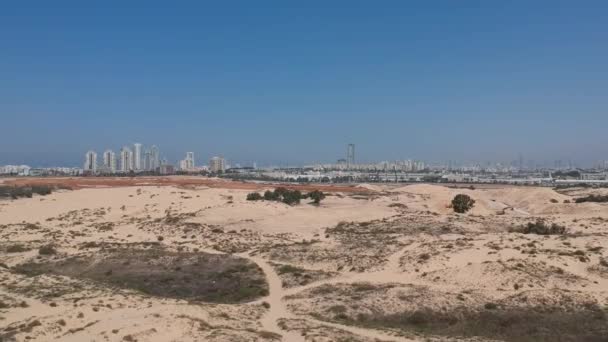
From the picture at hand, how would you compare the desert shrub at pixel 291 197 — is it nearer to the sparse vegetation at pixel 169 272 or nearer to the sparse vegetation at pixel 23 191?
the sparse vegetation at pixel 169 272

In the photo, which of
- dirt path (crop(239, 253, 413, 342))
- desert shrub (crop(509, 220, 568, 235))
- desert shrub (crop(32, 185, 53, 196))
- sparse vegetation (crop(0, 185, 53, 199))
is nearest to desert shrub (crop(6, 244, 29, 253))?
dirt path (crop(239, 253, 413, 342))

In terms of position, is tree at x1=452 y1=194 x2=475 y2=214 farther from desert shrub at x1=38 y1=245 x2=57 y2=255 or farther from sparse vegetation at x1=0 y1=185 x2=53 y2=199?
sparse vegetation at x1=0 y1=185 x2=53 y2=199

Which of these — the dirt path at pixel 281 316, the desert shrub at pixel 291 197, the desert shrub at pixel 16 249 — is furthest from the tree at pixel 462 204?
the desert shrub at pixel 16 249

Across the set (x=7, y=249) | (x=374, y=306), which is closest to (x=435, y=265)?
(x=374, y=306)

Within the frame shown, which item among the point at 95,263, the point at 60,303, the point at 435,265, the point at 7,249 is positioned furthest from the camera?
the point at 7,249

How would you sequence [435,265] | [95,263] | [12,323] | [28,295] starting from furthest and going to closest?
1. [95,263]
2. [435,265]
3. [28,295]
4. [12,323]

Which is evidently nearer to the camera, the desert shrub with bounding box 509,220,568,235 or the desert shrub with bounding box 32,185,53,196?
the desert shrub with bounding box 509,220,568,235

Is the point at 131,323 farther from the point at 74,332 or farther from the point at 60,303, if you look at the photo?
the point at 60,303

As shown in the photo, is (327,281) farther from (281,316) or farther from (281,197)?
(281,197)
